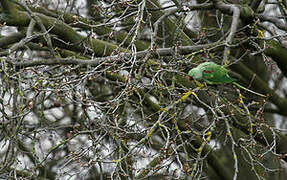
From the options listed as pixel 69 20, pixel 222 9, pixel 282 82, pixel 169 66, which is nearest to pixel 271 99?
pixel 282 82

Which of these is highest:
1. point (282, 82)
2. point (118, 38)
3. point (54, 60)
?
point (54, 60)

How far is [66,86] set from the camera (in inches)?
145

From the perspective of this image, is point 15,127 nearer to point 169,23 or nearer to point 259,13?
point 169,23

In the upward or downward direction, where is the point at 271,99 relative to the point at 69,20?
downward

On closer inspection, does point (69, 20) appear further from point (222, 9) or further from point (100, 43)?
point (222, 9)

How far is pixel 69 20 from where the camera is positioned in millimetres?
5785

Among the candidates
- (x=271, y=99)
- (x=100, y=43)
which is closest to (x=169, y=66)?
(x=100, y=43)

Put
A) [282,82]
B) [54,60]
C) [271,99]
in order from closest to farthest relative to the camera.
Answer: [54,60] < [271,99] < [282,82]

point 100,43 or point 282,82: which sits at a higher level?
point 100,43

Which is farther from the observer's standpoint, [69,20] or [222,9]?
[69,20]

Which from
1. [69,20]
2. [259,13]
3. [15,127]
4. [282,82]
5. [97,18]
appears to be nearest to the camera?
[15,127]

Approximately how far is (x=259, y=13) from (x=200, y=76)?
6.70ft

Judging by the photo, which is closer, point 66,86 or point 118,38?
point 66,86

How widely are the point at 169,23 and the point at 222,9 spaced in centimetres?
104
